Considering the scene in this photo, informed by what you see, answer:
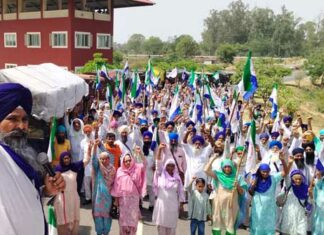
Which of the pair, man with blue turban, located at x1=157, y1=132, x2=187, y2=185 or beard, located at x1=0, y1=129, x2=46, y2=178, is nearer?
beard, located at x1=0, y1=129, x2=46, y2=178

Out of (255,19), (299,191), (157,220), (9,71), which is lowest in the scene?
(157,220)

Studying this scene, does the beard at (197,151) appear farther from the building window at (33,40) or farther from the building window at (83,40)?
the building window at (33,40)

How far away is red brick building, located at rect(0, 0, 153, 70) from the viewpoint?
1001 inches

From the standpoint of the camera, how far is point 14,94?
64.7 inches

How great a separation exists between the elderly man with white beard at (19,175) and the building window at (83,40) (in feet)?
80.3

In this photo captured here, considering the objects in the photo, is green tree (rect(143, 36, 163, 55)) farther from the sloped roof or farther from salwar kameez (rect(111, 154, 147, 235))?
salwar kameez (rect(111, 154, 147, 235))

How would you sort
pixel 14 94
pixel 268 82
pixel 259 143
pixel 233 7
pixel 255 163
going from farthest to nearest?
pixel 233 7, pixel 268 82, pixel 259 143, pixel 255 163, pixel 14 94

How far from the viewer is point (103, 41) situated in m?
27.2

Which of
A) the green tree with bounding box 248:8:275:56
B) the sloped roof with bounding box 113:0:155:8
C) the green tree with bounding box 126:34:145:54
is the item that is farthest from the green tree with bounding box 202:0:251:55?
the sloped roof with bounding box 113:0:155:8

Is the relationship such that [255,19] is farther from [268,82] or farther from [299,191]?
[299,191]

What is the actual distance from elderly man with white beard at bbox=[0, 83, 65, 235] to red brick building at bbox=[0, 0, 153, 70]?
79.1ft

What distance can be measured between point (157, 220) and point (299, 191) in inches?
68.8

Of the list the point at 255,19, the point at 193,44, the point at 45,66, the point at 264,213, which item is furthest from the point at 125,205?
the point at 255,19

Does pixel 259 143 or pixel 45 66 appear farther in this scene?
pixel 45 66
